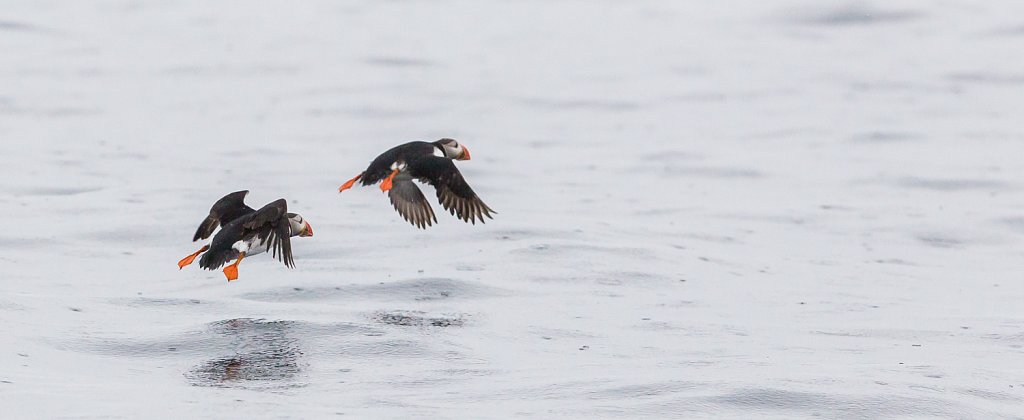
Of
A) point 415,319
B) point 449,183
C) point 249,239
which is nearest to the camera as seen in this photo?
point 249,239

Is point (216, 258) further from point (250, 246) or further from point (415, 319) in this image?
point (415, 319)

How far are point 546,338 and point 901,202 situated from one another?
8165 millimetres

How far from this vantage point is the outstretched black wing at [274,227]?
30.6 ft

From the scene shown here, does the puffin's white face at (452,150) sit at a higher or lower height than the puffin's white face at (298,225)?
higher

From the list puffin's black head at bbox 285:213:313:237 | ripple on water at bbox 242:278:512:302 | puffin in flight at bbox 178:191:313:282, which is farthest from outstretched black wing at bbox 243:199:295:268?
ripple on water at bbox 242:278:512:302

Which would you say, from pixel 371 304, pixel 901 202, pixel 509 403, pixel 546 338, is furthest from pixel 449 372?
pixel 901 202

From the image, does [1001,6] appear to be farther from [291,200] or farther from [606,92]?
[291,200]

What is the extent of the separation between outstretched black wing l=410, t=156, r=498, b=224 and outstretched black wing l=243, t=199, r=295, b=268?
112 cm

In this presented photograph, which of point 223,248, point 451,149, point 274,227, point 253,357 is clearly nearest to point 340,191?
point 274,227

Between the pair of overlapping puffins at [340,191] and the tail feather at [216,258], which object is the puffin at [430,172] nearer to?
the pair of overlapping puffins at [340,191]

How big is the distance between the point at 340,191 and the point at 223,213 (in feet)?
2.67

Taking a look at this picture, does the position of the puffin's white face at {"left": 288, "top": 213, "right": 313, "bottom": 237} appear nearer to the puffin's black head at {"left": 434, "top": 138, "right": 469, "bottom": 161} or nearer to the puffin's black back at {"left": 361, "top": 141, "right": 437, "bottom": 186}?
the puffin's black back at {"left": 361, "top": 141, "right": 437, "bottom": 186}

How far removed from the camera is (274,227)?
31.1ft

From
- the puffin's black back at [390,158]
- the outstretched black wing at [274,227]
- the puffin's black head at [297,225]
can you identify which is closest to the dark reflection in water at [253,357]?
the outstretched black wing at [274,227]
